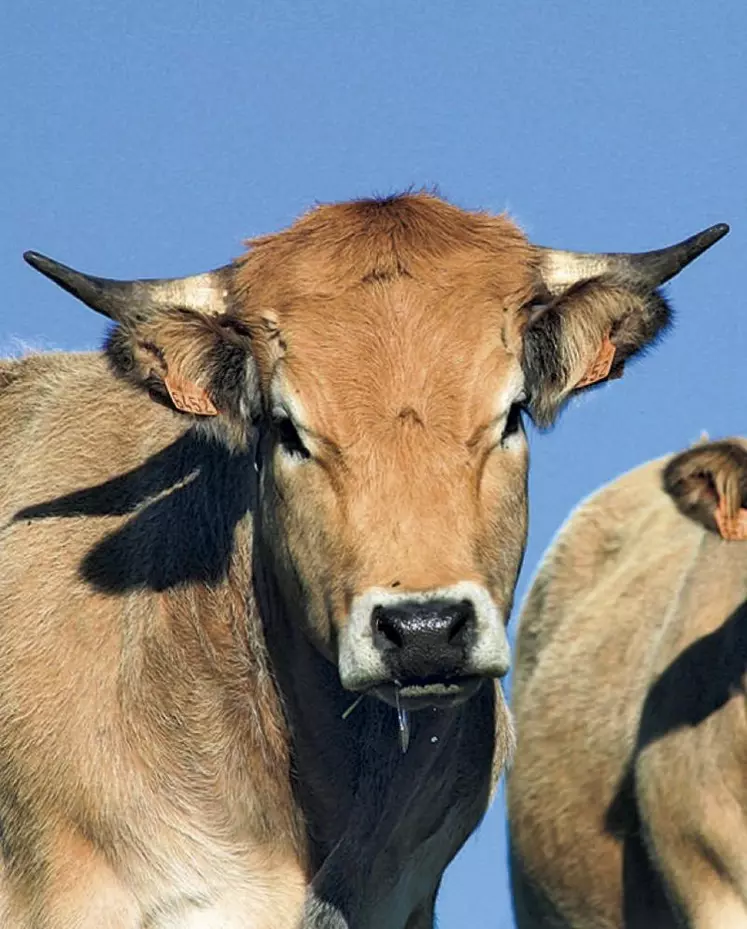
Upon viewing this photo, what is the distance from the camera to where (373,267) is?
24.5ft

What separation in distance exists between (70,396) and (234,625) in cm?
120

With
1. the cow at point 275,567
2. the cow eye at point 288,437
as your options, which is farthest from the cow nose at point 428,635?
the cow eye at point 288,437

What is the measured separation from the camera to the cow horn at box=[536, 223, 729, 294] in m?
7.78

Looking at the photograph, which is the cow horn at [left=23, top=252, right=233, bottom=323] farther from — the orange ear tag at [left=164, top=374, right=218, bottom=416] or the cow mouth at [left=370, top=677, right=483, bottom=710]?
the cow mouth at [left=370, top=677, right=483, bottom=710]

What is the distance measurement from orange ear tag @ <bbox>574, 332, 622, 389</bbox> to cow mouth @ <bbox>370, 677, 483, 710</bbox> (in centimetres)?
137

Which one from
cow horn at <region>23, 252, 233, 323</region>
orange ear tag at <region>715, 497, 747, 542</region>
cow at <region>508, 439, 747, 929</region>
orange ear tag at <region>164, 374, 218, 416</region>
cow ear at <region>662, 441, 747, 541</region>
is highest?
cow horn at <region>23, 252, 233, 323</region>

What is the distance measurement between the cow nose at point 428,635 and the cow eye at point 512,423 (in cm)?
83

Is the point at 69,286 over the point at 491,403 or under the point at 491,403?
over

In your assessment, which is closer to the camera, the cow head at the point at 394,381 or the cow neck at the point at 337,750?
the cow head at the point at 394,381

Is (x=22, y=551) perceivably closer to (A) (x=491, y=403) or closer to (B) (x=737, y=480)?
(A) (x=491, y=403)

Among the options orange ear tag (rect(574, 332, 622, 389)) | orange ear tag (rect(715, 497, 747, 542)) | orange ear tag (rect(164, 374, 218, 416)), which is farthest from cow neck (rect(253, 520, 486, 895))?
orange ear tag (rect(715, 497, 747, 542))

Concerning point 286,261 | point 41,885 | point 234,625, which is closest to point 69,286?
point 286,261

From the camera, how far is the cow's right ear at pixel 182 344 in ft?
25.0

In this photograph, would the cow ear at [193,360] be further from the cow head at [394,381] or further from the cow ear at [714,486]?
the cow ear at [714,486]
